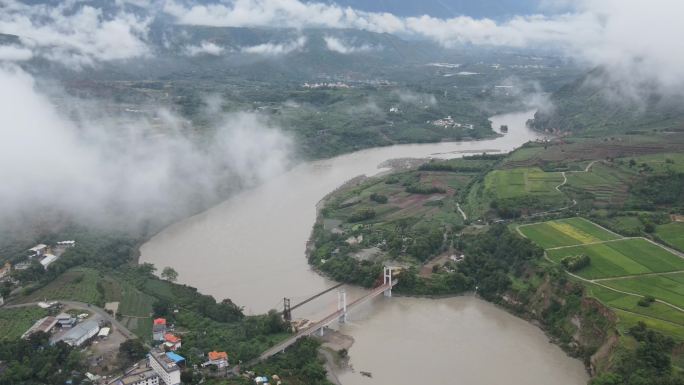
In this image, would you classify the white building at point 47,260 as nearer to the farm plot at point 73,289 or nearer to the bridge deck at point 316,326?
the farm plot at point 73,289

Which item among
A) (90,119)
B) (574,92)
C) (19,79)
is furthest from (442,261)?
(574,92)

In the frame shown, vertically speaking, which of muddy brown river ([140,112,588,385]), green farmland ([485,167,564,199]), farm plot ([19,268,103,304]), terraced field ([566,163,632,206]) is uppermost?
terraced field ([566,163,632,206])

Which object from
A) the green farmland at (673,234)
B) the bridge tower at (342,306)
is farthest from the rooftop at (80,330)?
the green farmland at (673,234)

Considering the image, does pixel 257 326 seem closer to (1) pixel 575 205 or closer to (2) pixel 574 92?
(1) pixel 575 205

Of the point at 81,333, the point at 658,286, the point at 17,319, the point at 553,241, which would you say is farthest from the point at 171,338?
the point at 658,286

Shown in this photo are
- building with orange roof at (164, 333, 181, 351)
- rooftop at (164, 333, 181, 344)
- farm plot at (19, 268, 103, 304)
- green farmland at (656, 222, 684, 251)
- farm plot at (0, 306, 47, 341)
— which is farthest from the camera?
green farmland at (656, 222, 684, 251)

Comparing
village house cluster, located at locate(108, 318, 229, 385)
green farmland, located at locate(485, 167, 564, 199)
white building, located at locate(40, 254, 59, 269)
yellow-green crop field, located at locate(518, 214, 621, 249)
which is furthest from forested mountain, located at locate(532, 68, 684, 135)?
white building, located at locate(40, 254, 59, 269)

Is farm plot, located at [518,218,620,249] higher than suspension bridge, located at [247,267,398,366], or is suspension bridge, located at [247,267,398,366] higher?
farm plot, located at [518,218,620,249]

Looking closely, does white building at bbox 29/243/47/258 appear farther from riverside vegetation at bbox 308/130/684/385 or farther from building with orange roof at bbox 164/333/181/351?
riverside vegetation at bbox 308/130/684/385
